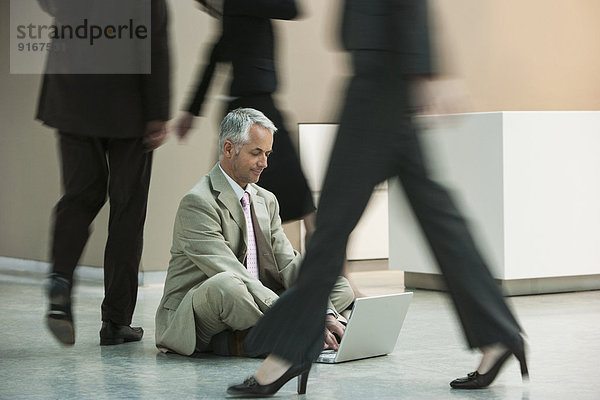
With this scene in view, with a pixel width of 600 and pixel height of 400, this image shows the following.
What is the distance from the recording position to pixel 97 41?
345 centimetres

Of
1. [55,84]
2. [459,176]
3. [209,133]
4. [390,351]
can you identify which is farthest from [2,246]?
[390,351]

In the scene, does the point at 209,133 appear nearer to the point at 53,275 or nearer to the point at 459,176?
the point at 459,176

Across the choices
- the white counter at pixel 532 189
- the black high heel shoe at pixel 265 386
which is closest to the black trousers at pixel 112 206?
the black high heel shoe at pixel 265 386

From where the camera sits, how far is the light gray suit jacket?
3.26 m

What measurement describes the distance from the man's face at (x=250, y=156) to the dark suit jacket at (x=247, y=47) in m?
0.27

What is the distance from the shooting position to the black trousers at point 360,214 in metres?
2.30

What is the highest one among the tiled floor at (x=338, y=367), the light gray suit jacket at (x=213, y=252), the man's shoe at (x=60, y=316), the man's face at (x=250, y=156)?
the man's face at (x=250, y=156)

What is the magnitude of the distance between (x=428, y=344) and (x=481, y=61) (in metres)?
3.96

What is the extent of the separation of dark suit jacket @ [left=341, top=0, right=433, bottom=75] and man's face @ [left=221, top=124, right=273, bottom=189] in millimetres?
1031

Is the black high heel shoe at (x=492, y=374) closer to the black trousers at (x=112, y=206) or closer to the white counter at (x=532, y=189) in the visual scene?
the black trousers at (x=112, y=206)

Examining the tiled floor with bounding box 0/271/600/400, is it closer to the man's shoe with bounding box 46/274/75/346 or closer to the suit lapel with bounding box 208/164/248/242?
the man's shoe with bounding box 46/274/75/346

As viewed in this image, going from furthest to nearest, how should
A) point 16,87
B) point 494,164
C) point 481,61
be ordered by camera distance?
point 481,61
point 16,87
point 494,164

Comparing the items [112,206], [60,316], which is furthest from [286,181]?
[60,316]

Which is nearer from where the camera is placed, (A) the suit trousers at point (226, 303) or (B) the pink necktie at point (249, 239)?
(A) the suit trousers at point (226, 303)
